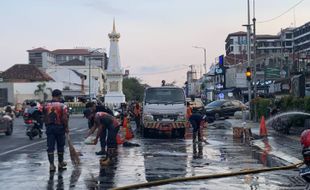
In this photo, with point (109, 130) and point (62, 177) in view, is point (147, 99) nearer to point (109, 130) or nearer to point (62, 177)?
point (109, 130)

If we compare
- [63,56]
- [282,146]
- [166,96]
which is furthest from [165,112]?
[63,56]

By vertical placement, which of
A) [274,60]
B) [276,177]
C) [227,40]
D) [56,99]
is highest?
[227,40]

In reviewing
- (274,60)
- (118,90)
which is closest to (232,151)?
(118,90)

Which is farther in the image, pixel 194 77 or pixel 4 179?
pixel 194 77

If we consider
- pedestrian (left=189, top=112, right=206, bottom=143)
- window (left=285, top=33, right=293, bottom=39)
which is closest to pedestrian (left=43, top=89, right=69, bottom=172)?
pedestrian (left=189, top=112, right=206, bottom=143)

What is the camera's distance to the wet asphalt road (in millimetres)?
11430

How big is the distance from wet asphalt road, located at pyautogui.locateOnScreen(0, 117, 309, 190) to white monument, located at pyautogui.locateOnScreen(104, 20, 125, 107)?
4635 cm

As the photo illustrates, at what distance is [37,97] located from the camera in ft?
300

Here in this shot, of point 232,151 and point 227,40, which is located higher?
point 227,40

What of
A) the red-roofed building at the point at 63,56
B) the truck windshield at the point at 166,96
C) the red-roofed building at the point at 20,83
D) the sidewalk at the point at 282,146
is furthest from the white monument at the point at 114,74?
the red-roofed building at the point at 63,56

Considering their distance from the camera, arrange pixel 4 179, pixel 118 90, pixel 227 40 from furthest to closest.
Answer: pixel 227 40, pixel 118 90, pixel 4 179

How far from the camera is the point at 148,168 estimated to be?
546 inches

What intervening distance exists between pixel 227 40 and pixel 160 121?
16223 cm

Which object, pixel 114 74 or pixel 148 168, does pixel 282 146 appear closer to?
pixel 148 168
